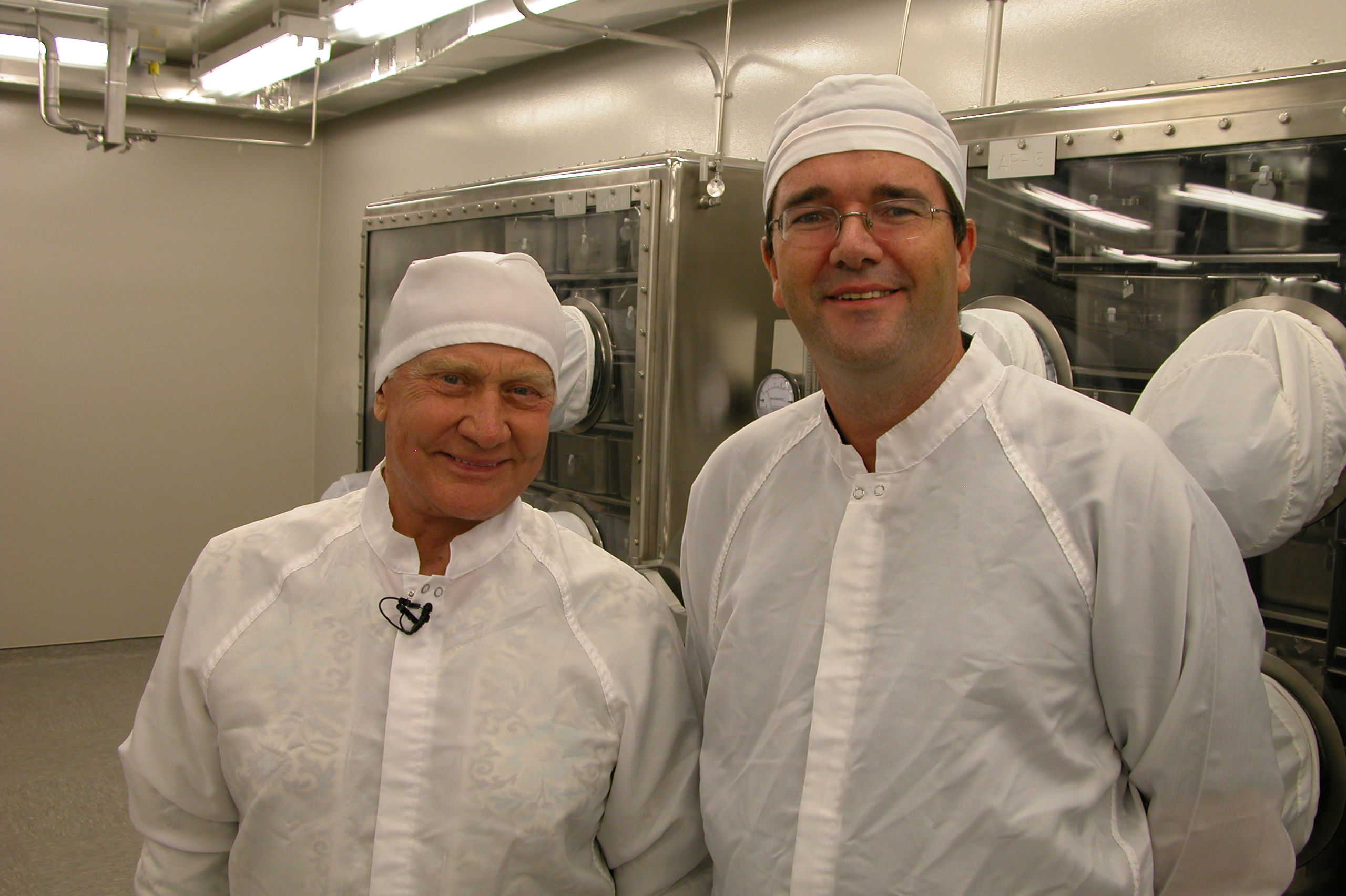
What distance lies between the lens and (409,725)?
124 centimetres

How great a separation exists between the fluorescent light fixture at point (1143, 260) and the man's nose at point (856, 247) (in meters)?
0.80

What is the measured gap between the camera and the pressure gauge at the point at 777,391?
2455mm

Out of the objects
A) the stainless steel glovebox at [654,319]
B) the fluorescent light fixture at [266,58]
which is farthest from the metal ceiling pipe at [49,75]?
the stainless steel glovebox at [654,319]

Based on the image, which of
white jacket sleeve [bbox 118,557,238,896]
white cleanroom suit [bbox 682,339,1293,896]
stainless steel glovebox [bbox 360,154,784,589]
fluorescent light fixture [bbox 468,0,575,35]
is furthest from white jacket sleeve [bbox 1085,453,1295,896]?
fluorescent light fixture [bbox 468,0,575,35]

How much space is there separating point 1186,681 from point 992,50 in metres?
1.65

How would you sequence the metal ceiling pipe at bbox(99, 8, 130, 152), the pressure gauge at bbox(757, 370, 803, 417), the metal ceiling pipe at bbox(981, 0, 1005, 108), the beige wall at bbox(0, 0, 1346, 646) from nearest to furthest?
the metal ceiling pipe at bbox(981, 0, 1005, 108), the pressure gauge at bbox(757, 370, 803, 417), the metal ceiling pipe at bbox(99, 8, 130, 152), the beige wall at bbox(0, 0, 1346, 646)

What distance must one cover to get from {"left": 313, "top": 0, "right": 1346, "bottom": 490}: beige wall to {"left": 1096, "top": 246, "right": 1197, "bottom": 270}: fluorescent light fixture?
0.58m

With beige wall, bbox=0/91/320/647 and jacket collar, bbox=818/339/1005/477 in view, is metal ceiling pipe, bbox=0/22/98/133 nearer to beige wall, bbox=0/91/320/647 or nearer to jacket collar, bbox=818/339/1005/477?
beige wall, bbox=0/91/320/647

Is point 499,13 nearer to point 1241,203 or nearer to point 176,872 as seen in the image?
point 1241,203

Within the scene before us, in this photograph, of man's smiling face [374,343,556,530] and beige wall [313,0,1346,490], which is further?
beige wall [313,0,1346,490]

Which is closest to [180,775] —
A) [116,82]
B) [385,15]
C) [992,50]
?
[992,50]

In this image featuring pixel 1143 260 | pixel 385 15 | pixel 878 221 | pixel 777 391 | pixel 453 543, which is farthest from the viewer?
pixel 385 15

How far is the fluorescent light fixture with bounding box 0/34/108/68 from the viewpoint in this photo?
158 inches

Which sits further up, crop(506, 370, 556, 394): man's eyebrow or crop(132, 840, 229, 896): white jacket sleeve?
crop(506, 370, 556, 394): man's eyebrow
